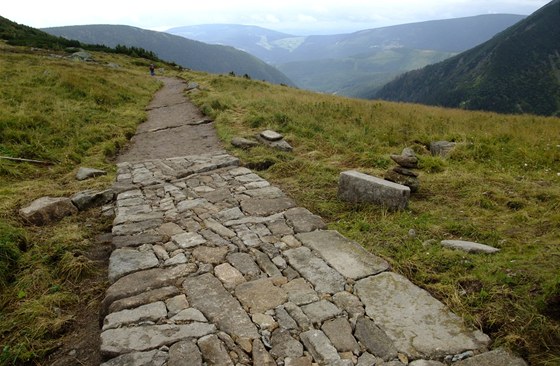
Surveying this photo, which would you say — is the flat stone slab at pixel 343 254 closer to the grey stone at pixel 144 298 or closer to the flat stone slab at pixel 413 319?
the flat stone slab at pixel 413 319

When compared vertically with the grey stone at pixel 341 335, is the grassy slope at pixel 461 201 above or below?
above

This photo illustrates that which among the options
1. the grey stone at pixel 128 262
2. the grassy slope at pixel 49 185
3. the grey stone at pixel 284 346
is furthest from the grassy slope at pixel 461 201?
the grassy slope at pixel 49 185

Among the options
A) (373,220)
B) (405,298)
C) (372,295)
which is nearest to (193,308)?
(372,295)

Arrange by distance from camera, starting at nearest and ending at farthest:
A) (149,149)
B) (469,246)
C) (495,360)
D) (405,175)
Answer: (495,360) < (469,246) < (405,175) < (149,149)

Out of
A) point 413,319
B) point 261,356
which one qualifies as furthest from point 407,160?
point 261,356

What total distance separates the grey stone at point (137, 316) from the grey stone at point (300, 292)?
1.26 metres

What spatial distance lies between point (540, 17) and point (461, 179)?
183m

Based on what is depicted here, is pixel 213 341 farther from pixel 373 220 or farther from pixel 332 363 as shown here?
pixel 373 220

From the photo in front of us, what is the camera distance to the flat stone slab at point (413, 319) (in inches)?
123

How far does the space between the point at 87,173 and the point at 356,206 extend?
18.4 feet

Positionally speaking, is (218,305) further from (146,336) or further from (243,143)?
(243,143)

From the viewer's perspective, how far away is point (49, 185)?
699cm

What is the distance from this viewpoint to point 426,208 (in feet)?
19.3

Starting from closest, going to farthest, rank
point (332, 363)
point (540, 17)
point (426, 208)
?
point (332, 363)
point (426, 208)
point (540, 17)
